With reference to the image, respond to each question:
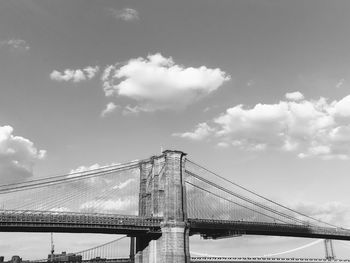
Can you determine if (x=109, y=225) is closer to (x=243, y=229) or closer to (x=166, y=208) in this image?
(x=166, y=208)

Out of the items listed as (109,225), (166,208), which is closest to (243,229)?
(166,208)

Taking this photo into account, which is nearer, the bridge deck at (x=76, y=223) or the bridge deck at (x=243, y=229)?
the bridge deck at (x=76, y=223)

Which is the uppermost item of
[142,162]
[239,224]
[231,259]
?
[142,162]

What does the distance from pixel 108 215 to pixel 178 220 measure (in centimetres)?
1281

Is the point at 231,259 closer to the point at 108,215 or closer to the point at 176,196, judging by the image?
the point at 176,196

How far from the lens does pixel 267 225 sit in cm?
10781

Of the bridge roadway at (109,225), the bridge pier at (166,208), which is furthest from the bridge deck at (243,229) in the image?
the bridge pier at (166,208)

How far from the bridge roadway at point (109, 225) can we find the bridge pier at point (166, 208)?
218 centimetres

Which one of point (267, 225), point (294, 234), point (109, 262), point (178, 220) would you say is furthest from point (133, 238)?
point (294, 234)

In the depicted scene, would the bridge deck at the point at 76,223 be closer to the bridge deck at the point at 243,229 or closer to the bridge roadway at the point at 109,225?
the bridge roadway at the point at 109,225

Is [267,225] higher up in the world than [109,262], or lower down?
higher up

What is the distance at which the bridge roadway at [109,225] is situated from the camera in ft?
237

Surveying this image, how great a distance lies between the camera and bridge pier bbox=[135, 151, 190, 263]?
268ft

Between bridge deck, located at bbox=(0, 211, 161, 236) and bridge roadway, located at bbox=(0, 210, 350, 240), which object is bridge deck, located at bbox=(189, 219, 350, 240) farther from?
bridge deck, located at bbox=(0, 211, 161, 236)
